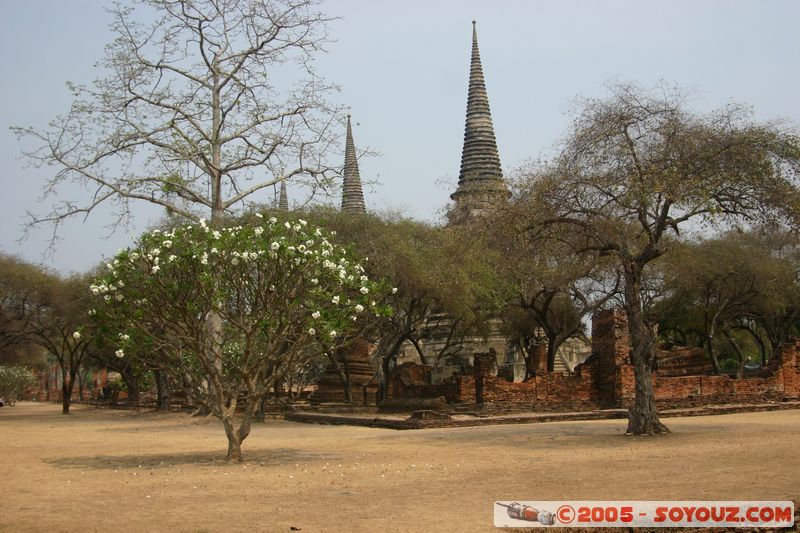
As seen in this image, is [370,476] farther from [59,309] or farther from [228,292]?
[59,309]

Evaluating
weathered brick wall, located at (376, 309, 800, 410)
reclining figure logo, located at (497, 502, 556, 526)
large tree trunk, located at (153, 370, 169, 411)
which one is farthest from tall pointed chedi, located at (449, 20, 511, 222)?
reclining figure logo, located at (497, 502, 556, 526)

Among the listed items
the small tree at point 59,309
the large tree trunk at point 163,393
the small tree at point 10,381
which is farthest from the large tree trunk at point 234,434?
the small tree at point 10,381

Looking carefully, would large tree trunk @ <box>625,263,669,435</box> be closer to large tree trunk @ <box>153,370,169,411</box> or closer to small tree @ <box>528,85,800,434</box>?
small tree @ <box>528,85,800,434</box>

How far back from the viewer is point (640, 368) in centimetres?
1579

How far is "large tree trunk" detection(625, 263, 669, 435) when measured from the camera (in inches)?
611

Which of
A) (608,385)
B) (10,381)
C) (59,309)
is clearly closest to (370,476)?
(608,385)

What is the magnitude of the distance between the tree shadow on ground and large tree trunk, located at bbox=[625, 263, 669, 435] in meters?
5.64

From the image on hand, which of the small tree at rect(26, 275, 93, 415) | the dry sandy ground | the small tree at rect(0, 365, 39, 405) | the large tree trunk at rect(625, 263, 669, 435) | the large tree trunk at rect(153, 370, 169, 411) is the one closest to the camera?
the dry sandy ground

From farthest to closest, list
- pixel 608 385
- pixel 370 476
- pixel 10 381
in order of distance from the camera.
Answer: pixel 10 381 → pixel 608 385 → pixel 370 476

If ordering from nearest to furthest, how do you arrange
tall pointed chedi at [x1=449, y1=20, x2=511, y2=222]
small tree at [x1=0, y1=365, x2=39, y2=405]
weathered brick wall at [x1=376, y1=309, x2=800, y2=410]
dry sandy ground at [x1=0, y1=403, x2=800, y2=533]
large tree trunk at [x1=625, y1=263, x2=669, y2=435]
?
dry sandy ground at [x1=0, y1=403, x2=800, y2=533] < large tree trunk at [x1=625, y1=263, x2=669, y2=435] < weathered brick wall at [x1=376, y1=309, x2=800, y2=410] < tall pointed chedi at [x1=449, y1=20, x2=511, y2=222] < small tree at [x1=0, y1=365, x2=39, y2=405]

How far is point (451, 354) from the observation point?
3938cm

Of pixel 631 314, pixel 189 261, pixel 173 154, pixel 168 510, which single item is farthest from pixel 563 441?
pixel 173 154

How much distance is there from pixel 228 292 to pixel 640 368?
7.47m

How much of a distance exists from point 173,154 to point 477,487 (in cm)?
1458
